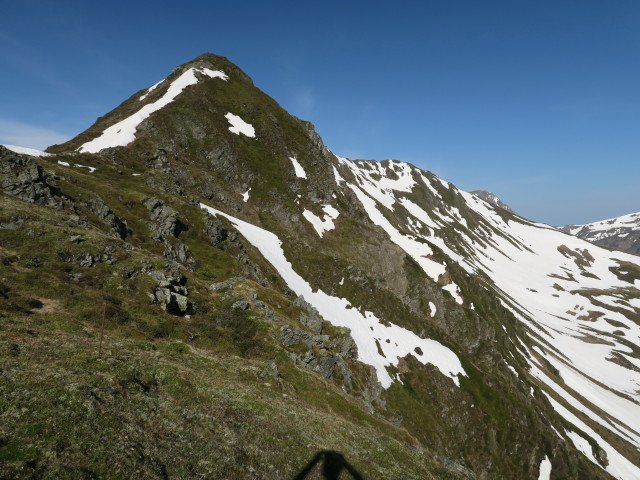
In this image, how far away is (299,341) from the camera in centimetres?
3931

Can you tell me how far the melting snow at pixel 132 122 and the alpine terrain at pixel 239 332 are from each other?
2.87ft

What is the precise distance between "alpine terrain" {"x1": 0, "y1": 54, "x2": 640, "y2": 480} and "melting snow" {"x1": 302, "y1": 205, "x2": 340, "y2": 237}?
31.3 inches

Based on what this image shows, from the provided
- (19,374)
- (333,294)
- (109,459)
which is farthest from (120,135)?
(109,459)

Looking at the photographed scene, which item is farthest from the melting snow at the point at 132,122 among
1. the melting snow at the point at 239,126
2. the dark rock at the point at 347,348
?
the dark rock at the point at 347,348

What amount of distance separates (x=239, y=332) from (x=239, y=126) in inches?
3417

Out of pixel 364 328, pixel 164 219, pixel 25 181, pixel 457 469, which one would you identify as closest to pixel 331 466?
pixel 457 469

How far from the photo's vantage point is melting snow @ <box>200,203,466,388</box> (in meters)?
65.7

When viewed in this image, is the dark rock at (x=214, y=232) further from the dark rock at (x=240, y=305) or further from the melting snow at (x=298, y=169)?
the melting snow at (x=298, y=169)

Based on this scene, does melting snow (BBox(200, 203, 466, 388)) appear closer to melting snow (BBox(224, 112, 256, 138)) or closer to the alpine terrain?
the alpine terrain

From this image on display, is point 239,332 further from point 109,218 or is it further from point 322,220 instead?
point 322,220

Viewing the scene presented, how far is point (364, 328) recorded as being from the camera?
232 feet

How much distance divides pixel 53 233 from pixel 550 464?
360ft

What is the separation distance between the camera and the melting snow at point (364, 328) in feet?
215

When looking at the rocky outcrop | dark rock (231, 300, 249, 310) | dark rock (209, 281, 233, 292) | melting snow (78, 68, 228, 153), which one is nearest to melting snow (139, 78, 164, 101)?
melting snow (78, 68, 228, 153)
